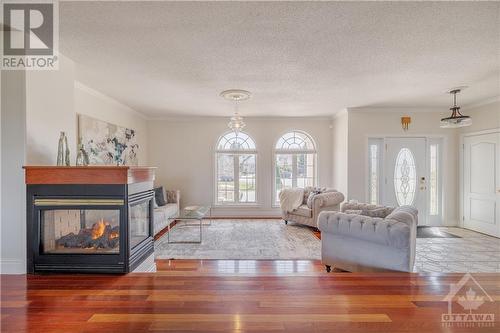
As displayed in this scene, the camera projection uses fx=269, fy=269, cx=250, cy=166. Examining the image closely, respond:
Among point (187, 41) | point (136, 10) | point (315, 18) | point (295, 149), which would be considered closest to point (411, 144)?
point (295, 149)

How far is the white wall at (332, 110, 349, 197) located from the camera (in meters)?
6.02

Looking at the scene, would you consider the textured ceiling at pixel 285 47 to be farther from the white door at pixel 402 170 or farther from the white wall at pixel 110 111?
the white door at pixel 402 170

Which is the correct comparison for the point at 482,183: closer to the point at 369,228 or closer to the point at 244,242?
the point at 369,228

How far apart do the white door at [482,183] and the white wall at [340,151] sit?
8.16 feet

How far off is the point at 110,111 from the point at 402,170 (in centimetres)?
615

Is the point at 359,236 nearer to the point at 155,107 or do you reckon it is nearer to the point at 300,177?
the point at 300,177

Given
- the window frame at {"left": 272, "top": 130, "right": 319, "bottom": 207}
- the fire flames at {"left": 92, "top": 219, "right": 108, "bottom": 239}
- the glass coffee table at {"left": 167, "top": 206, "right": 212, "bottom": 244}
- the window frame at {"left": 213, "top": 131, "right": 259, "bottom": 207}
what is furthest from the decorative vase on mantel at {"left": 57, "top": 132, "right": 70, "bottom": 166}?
the window frame at {"left": 272, "top": 130, "right": 319, "bottom": 207}

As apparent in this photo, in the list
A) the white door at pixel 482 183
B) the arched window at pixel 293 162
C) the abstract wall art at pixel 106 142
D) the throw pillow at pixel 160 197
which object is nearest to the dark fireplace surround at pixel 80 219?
the abstract wall art at pixel 106 142

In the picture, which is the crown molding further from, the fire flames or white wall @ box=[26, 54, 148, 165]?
white wall @ box=[26, 54, 148, 165]

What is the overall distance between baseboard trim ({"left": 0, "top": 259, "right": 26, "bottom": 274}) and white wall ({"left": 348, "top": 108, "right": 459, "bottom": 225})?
546 centimetres

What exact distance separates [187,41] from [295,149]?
4.87 m

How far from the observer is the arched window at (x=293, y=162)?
7121 millimetres

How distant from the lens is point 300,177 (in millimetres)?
7160

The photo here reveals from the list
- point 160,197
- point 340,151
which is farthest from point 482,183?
point 160,197
